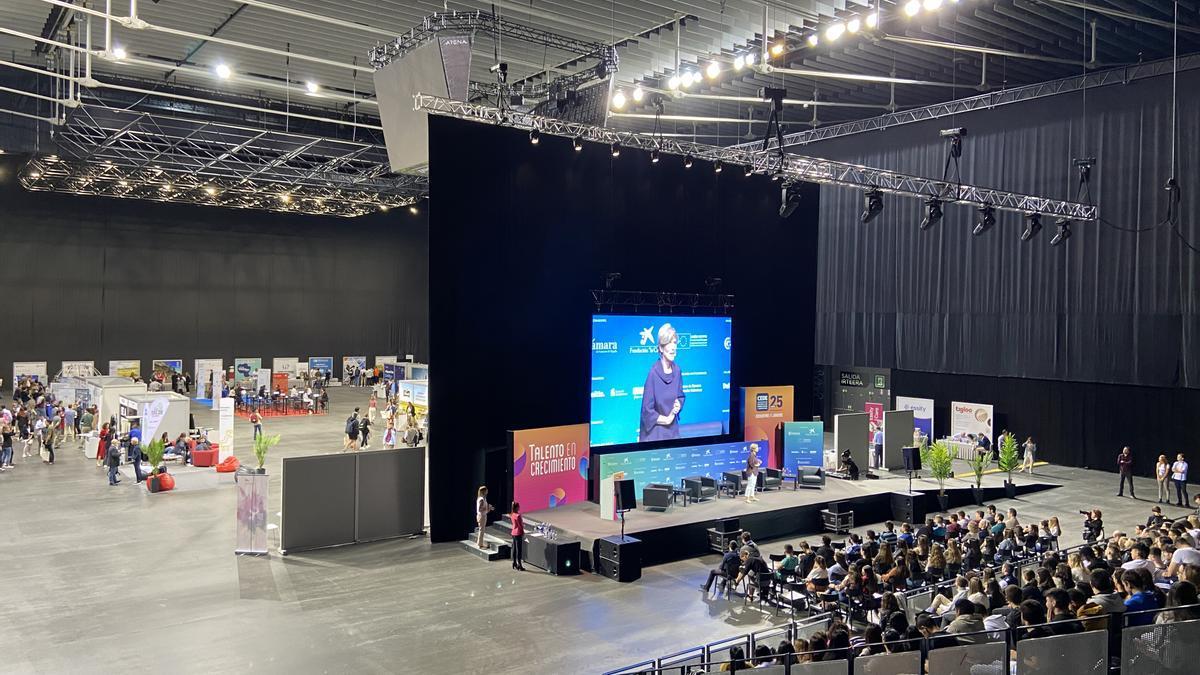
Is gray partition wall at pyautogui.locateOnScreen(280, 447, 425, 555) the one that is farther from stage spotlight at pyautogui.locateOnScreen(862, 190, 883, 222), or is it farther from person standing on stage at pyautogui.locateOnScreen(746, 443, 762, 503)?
stage spotlight at pyautogui.locateOnScreen(862, 190, 883, 222)

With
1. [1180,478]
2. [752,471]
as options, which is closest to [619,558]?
[752,471]

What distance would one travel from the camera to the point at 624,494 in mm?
14094

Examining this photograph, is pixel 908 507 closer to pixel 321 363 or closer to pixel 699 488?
pixel 699 488

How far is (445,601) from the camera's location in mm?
11961

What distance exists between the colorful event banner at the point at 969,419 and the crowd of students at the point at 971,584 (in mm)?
12432

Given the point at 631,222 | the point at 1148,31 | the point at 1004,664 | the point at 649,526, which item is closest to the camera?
the point at 1004,664

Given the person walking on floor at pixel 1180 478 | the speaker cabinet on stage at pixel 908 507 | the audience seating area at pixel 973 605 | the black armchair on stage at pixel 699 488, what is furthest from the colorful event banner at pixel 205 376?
the person walking on floor at pixel 1180 478

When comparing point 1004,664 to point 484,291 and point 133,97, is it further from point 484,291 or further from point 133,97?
point 133,97

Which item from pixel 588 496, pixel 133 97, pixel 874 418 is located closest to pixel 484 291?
pixel 588 496

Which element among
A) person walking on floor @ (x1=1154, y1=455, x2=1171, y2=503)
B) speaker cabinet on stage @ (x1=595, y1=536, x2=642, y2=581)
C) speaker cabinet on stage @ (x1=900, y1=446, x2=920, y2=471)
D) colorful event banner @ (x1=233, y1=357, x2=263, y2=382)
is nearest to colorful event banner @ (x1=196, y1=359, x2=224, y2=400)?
colorful event banner @ (x1=233, y1=357, x2=263, y2=382)

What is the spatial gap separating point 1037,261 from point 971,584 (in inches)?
727

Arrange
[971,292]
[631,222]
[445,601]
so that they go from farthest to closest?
[971,292] < [631,222] < [445,601]

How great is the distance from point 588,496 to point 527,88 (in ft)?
38.5

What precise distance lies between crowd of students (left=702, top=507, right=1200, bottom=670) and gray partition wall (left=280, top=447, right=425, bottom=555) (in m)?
5.66
